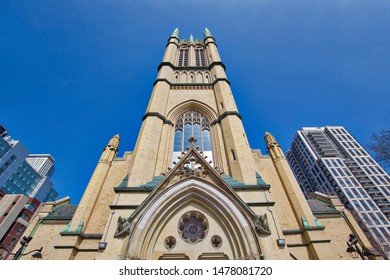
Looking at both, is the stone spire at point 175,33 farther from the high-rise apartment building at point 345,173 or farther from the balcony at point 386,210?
the balcony at point 386,210

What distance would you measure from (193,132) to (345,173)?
61702 millimetres

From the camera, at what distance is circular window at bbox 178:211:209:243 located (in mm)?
8840

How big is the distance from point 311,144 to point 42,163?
124923 mm

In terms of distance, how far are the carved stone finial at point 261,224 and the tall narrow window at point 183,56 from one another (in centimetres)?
2038

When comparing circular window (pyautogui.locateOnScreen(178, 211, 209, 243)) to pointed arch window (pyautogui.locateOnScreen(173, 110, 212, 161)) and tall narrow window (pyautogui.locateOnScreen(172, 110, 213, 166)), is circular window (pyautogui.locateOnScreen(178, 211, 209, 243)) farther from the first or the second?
pointed arch window (pyautogui.locateOnScreen(173, 110, 212, 161))

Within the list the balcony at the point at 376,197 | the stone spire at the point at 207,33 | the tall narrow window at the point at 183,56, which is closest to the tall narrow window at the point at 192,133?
the tall narrow window at the point at 183,56

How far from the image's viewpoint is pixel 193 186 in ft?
31.6

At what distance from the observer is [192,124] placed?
1611 centimetres

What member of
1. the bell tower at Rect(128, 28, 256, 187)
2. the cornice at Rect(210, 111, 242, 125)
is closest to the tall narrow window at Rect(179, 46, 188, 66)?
the bell tower at Rect(128, 28, 256, 187)

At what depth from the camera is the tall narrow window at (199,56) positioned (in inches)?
947

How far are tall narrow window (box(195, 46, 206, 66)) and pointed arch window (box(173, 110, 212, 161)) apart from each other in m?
9.78

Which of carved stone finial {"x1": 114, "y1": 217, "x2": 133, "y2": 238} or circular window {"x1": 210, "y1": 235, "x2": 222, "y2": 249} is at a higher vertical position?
carved stone finial {"x1": 114, "y1": 217, "x2": 133, "y2": 238}
